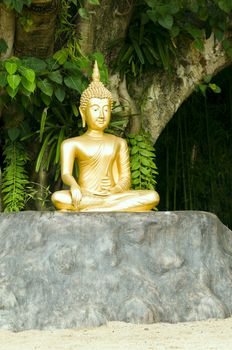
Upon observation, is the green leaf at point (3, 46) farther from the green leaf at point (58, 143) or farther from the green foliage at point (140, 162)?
the green foliage at point (140, 162)

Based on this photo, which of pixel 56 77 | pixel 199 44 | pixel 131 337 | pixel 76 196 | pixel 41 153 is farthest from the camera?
pixel 199 44

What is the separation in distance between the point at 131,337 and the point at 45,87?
7.63ft

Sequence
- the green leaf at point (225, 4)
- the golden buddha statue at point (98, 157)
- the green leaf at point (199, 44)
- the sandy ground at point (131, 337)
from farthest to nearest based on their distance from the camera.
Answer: the green leaf at point (199, 44) < the green leaf at point (225, 4) < the golden buddha statue at point (98, 157) < the sandy ground at point (131, 337)

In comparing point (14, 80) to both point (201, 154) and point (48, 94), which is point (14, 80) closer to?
point (48, 94)

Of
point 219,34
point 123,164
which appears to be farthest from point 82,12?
point 219,34

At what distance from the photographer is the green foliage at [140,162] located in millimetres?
6242

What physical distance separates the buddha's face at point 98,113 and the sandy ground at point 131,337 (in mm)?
1684

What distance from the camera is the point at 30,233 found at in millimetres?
4555

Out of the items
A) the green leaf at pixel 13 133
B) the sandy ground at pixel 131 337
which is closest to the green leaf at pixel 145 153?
the green leaf at pixel 13 133

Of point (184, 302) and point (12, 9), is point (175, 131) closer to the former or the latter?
point (12, 9)

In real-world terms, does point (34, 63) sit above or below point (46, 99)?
above

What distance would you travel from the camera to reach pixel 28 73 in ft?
17.7

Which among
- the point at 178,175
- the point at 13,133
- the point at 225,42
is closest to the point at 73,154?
the point at 13,133

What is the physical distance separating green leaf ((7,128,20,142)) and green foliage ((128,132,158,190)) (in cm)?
87
